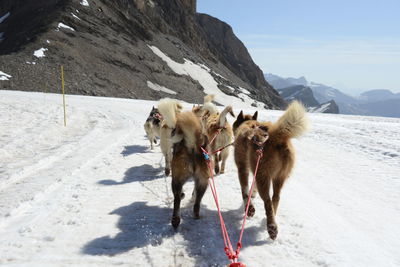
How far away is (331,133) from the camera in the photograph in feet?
42.4

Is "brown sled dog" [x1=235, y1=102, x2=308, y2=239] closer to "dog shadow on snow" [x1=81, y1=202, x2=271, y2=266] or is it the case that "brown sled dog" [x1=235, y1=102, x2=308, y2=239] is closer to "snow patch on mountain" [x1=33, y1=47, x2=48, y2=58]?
"dog shadow on snow" [x1=81, y1=202, x2=271, y2=266]

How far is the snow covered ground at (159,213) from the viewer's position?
366 cm

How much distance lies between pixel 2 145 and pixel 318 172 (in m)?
9.46

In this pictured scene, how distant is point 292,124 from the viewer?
13.3ft

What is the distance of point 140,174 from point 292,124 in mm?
4126

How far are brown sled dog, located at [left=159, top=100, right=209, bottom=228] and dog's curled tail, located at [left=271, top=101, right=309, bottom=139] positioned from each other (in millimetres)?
1118

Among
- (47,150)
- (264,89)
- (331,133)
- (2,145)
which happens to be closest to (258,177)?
(47,150)

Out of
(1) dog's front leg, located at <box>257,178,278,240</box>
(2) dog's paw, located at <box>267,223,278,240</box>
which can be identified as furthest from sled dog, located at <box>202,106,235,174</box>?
(2) dog's paw, located at <box>267,223,278,240</box>

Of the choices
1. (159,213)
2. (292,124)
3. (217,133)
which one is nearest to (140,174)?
(217,133)

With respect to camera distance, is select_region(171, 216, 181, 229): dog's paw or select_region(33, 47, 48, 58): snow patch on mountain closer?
select_region(171, 216, 181, 229): dog's paw

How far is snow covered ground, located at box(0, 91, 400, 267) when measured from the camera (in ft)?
12.0

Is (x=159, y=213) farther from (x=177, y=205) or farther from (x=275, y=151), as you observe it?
(x=275, y=151)

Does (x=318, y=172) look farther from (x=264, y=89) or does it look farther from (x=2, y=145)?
(x=264, y=89)

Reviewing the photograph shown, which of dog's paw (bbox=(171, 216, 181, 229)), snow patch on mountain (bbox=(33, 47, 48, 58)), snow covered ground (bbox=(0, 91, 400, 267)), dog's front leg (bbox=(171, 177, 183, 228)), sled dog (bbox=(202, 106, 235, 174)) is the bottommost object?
snow covered ground (bbox=(0, 91, 400, 267))
